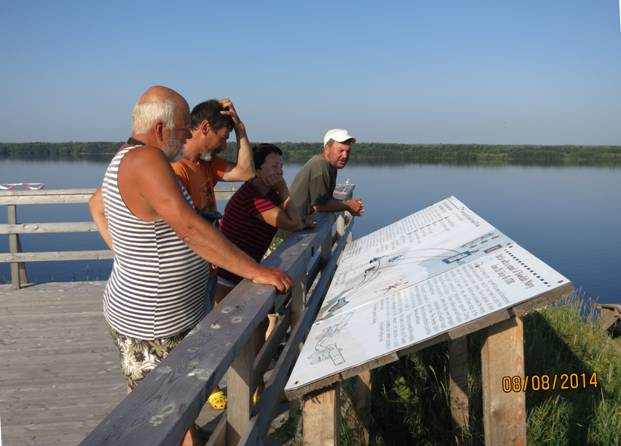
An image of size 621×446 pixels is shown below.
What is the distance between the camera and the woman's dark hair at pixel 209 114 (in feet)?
8.88

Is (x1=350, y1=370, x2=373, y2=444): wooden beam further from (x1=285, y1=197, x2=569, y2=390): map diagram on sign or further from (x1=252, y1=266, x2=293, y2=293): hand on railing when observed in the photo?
(x1=252, y1=266, x2=293, y2=293): hand on railing

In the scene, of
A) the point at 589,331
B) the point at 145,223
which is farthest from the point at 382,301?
the point at 589,331

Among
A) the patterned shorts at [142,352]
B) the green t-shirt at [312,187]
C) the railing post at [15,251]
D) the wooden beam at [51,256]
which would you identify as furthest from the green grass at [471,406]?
the railing post at [15,251]

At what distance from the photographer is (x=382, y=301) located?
2131 millimetres

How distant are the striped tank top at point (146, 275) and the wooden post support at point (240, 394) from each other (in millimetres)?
309

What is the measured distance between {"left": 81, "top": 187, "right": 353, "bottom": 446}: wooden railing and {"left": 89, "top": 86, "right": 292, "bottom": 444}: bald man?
0.19 m

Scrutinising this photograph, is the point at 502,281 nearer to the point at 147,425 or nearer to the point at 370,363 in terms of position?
the point at 370,363

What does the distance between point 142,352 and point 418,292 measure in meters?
0.99

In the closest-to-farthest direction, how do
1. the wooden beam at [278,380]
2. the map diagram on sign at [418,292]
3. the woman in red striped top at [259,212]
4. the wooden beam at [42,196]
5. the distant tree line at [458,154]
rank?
1. the map diagram on sign at [418,292]
2. the wooden beam at [278,380]
3. the woman in red striped top at [259,212]
4. the wooden beam at [42,196]
5. the distant tree line at [458,154]

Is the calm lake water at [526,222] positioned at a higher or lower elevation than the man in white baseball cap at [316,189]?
lower

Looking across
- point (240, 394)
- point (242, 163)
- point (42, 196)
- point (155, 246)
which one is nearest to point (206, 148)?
point (242, 163)

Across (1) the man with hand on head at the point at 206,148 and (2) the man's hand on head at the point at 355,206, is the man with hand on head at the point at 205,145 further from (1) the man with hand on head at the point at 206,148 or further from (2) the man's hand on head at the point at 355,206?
(2) the man's hand on head at the point at 355,206

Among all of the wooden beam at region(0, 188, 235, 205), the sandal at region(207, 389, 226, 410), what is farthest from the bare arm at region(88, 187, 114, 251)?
the wooden beam at region(0, 188, 235, 205)

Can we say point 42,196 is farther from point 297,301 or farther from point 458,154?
point 458,154
